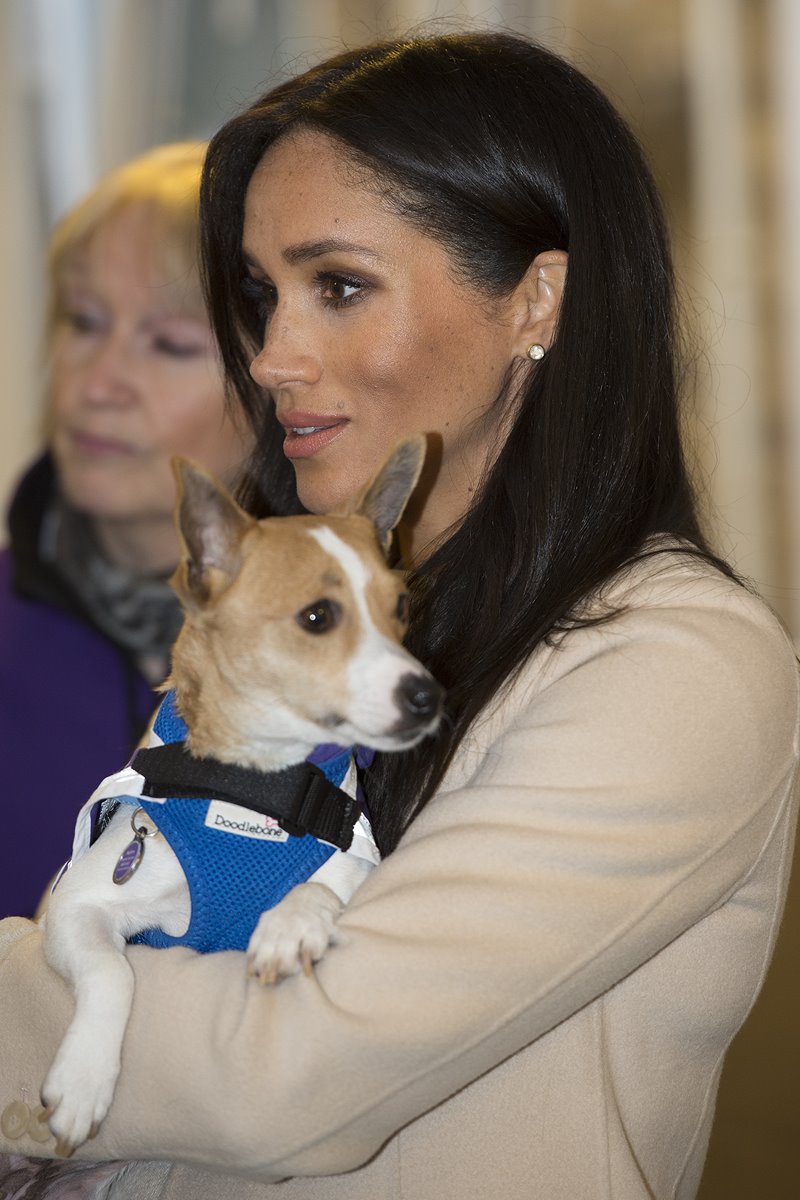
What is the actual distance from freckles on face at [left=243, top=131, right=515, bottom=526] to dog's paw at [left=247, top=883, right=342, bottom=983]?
651 millimetres

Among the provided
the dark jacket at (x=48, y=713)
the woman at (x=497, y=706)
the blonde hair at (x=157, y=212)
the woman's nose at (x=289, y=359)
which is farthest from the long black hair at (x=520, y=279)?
the dark jacket at (x=48, y=713)

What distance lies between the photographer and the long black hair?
1.53m

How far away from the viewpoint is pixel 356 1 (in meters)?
3.64

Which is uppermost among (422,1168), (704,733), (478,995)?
(704,733)

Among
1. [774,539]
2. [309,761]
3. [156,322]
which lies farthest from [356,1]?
[309,761]

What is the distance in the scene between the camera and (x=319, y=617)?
4.99 ft

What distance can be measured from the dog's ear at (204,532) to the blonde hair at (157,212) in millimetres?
1682

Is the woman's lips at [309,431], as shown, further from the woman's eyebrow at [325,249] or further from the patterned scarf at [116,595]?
the patterned scarf at [116,595]

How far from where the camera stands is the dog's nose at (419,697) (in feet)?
4.56

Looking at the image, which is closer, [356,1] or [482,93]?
[482,93]

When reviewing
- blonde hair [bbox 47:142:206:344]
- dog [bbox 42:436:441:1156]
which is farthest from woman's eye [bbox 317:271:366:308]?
blonde hair [bbox 47:142:206:344]

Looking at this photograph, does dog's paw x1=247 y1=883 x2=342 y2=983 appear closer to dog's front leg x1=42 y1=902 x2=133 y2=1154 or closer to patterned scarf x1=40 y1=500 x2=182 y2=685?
dog's front leg x1=42 y1=902 x2=133 y2=1154

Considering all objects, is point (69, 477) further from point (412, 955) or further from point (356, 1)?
point (412, 955)

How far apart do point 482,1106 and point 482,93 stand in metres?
1.27
